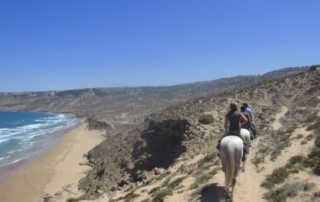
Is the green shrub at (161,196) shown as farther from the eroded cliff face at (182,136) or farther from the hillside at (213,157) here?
the eroded cliff face at (182,136)

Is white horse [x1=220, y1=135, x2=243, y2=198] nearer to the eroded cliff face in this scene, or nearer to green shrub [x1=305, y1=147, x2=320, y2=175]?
green shrub [x1=305, y1=147, x2=320, y2=175]

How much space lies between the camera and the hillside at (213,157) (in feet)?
44.0

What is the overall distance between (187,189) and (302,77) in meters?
34.1

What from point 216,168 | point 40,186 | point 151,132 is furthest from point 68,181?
point 216,168

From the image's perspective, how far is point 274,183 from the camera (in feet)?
43.5

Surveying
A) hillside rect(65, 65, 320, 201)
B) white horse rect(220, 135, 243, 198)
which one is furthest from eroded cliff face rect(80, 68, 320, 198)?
white horse rect(220, 135, 243, 198)

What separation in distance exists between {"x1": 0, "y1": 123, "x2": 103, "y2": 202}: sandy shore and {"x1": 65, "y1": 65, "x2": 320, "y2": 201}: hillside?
232 cm

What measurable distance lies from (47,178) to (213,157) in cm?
2536

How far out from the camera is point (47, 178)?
40.1 meters

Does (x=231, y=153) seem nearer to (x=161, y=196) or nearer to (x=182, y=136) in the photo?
(x=161, y=196)

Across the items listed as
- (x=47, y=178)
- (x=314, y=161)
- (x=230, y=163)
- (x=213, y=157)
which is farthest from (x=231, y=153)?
(x=47, y=178)

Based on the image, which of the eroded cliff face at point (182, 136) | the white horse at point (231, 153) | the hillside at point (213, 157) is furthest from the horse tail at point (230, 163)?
the eroded cliff face at point (182, 136)

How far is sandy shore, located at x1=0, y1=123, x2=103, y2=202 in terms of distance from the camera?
33.2 m

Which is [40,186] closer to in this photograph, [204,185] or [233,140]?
[204,185]
